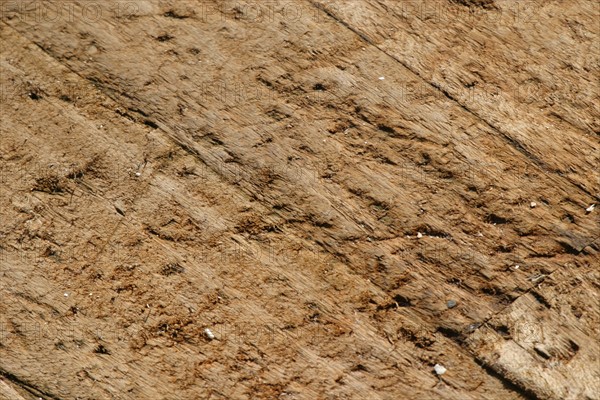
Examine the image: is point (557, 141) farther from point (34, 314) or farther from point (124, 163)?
point (34, 314)

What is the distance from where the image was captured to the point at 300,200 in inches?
103

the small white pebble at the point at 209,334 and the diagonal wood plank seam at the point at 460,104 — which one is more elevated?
the diagonal wood plank seam at the point at 460,104

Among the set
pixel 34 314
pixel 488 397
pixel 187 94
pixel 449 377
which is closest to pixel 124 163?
pixel 187 94

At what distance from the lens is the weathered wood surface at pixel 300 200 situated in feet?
8.34

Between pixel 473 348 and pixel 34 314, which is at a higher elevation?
pixel 473 348

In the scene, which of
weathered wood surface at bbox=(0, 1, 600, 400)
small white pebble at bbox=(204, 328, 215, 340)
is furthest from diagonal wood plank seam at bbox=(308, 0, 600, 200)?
small white pebble at bbox=(204, 328, 215, 340)

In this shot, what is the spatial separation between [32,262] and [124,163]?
1.85 ft

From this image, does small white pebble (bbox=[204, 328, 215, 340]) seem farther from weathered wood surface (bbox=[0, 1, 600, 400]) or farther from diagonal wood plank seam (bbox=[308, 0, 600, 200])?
diagonal wood plank seam (bbox=[308, 0, 600, 200])

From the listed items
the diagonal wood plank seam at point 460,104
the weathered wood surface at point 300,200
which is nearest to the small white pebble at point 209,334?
the weathered wood surface at point 300,200

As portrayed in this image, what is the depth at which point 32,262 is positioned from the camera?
263 centimetres

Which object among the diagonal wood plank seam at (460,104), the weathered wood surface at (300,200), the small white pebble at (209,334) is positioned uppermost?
the diagonal wood plank seam at (460,104)

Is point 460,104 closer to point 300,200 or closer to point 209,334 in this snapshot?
point 300,200

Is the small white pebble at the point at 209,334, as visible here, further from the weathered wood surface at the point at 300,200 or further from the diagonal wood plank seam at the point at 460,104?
the diagonal wood plank seam at the point at 460,104

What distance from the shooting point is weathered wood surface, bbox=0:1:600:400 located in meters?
2.54
